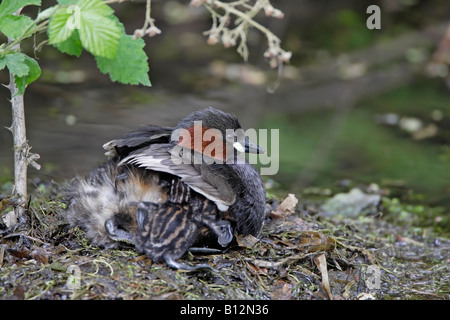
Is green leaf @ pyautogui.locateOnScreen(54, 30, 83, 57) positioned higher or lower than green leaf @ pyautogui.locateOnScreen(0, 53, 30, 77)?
higher

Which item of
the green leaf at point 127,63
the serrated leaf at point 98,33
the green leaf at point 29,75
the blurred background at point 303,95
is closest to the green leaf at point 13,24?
the green leaf at point 29,75

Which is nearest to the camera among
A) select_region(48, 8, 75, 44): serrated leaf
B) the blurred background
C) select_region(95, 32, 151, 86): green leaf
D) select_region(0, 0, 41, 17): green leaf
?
select_region(48, 8, 75, 44): serrated leaf

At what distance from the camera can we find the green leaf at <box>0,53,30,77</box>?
10.7 feet

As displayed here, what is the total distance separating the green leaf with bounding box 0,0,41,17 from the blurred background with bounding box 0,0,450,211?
8.02ft

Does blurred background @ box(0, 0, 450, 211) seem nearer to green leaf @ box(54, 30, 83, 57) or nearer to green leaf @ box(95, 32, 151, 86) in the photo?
green leaf @ box(95, 32, 151, 86)

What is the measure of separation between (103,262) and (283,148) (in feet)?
13.1

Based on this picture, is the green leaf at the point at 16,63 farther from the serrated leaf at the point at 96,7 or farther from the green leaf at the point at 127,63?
the serrated leaf at the point at 96,7

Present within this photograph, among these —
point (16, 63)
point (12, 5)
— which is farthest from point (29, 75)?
point (12, 5)

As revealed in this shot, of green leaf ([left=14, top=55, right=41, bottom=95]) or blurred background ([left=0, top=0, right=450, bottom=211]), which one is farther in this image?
blurred background ([left=0, top=0, right=450, bottom=211])

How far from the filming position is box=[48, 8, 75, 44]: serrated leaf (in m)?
2.88

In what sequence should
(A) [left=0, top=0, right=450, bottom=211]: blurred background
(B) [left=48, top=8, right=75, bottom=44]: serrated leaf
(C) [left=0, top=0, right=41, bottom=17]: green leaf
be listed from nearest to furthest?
(B) [left=48, top=8, right=75, bottom=44]: serrated leaf
(C) [left=0, top=0, right=41, bottom=17]: green leaf
(A) [left=0, top=0, right=450, bottom=211]: blurred background

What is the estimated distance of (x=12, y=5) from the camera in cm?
341

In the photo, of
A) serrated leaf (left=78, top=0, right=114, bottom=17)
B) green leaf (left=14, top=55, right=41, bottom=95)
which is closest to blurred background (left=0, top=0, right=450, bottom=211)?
green leaf (left=14, top=55, right=41, bottom=95)

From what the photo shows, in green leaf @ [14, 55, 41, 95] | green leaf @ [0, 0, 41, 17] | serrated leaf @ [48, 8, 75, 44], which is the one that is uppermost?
green leaf @ [0, 0, 41, 17]
